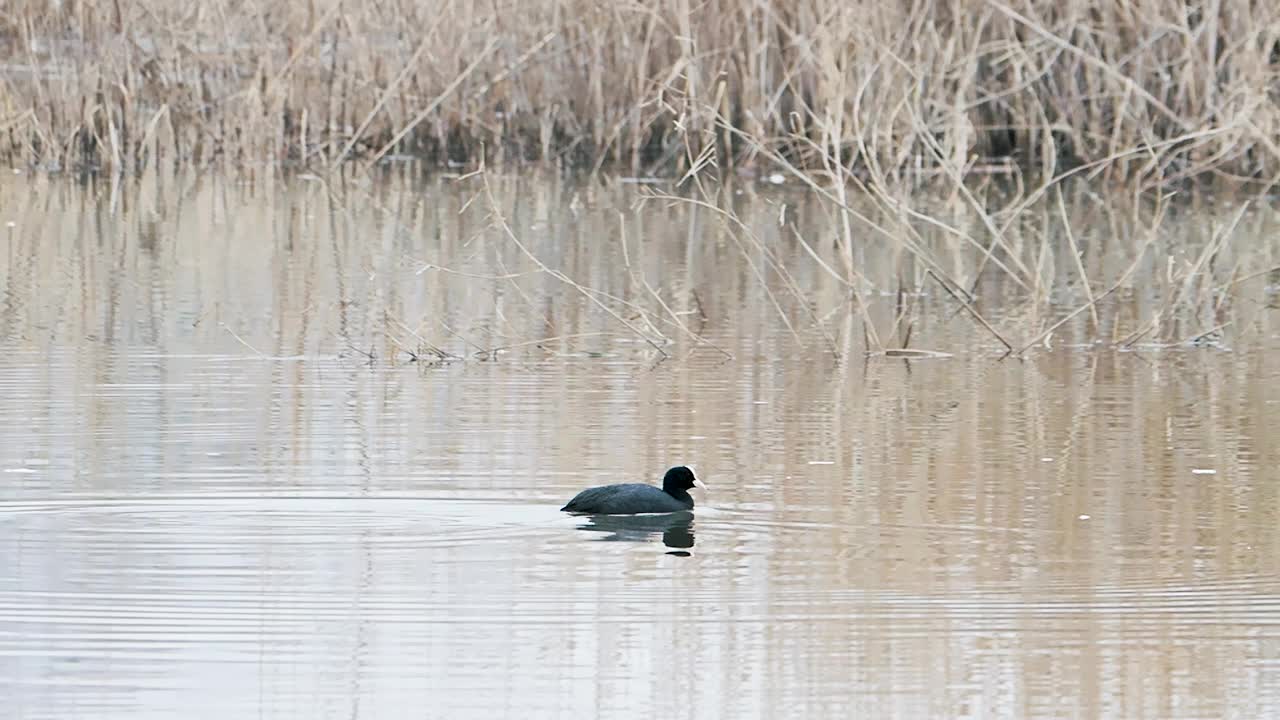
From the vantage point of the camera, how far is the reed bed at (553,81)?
610 inches

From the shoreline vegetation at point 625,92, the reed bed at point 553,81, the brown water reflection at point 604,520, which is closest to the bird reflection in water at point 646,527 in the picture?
the brown water reflection at point 604,520

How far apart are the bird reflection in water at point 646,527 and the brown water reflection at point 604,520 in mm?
19

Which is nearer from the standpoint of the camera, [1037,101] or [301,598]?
[301,598]

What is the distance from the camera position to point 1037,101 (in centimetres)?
1540

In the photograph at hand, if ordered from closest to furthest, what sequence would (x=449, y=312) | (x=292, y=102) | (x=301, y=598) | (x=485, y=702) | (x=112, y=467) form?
(x=485, y=702), (x=301, y=598), (x=112, y=467), (x=449, y=312), (x=292, y=102)

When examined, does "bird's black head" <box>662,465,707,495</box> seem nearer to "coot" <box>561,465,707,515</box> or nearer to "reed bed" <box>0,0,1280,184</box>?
"coot" <box>561,465,707,515</box>

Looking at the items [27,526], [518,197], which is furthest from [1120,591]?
[518,197]

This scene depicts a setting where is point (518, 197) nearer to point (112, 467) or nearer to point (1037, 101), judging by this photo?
point (1037, 101)

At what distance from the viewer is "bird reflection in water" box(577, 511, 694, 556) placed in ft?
19.7

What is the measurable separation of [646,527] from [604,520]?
4.2 inches

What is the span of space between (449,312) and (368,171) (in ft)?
24.5

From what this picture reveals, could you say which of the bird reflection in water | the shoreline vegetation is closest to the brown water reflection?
the bird reflection in water

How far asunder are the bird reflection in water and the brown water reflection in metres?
0.02

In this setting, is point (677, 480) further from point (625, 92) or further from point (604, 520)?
point (625, 92)
